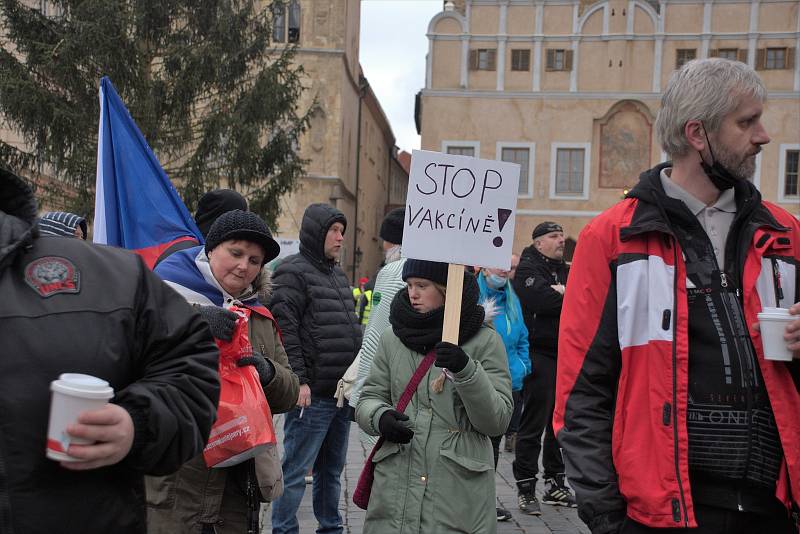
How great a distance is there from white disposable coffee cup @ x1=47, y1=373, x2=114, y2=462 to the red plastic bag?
147cm

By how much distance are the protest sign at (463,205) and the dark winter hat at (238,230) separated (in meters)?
0.72

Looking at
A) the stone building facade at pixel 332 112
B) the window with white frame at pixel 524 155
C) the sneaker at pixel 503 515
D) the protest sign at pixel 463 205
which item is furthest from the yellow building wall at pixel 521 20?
the protest sign at pixel 463 205

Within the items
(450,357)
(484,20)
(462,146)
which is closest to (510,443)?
(450,357)

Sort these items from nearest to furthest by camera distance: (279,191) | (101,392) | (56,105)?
(101,392)
(56,105)
(279,191)

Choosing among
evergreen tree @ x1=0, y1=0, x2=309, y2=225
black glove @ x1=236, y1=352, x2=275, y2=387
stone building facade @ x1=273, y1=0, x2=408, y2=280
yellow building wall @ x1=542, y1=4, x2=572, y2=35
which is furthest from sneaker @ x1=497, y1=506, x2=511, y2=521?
yellow building wall @ x1=542, y1=4, x2=572, y2=35

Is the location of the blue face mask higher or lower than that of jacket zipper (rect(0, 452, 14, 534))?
higher

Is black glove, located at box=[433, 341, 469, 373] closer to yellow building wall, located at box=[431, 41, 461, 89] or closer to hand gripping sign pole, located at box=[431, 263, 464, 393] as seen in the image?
hand gripping sign pole, located at box=[431, 263, 464, 393]

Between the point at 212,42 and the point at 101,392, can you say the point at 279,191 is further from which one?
the point at 101,392

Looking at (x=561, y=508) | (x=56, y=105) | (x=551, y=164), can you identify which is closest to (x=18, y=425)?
(x=561, y=508)

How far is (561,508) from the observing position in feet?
23.4

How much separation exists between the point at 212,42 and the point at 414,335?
55.5 feet

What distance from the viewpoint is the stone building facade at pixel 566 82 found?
3719 cm

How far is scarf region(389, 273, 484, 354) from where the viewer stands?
157 inches

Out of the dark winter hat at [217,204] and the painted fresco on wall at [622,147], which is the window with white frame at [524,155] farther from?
the dark winter hat at [217,204]
